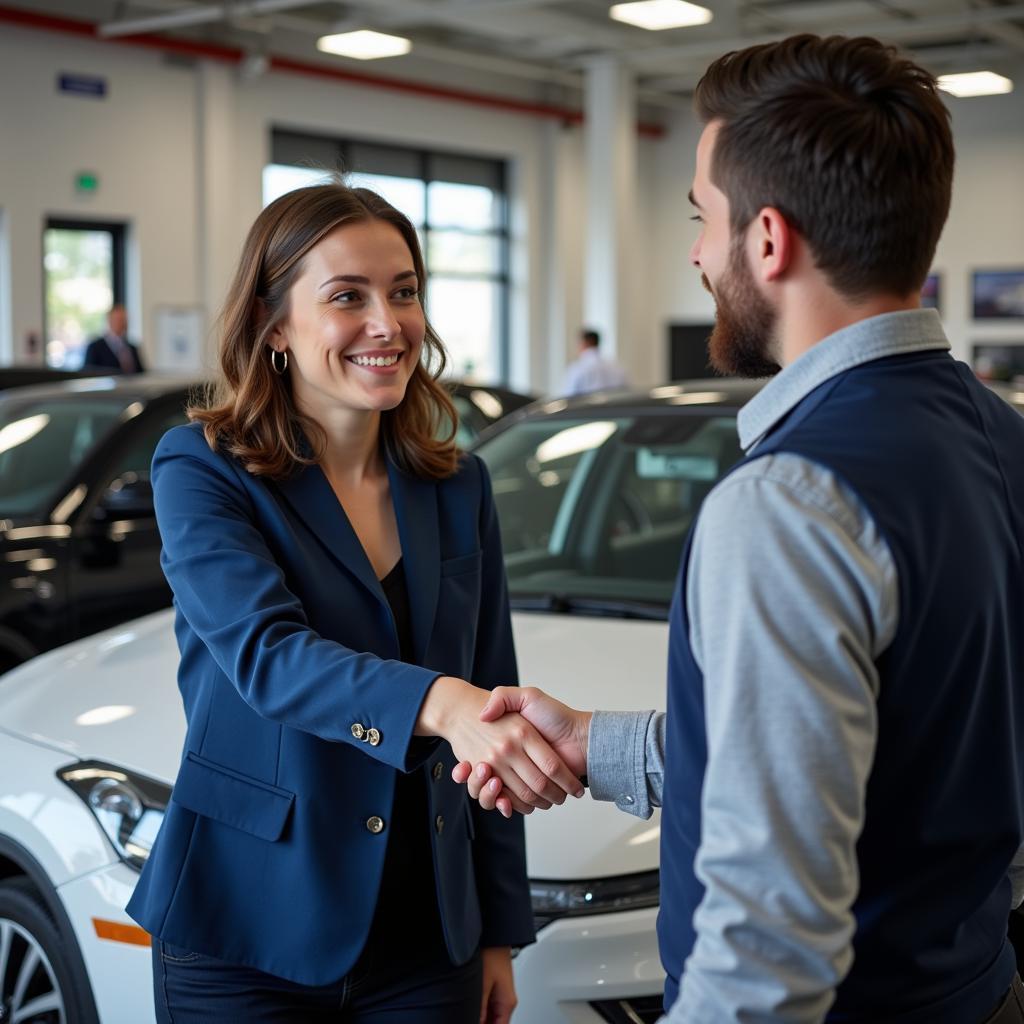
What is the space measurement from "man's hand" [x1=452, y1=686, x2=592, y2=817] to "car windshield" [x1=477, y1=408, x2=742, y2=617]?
157 centimetres

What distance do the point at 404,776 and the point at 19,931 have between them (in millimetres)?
1086

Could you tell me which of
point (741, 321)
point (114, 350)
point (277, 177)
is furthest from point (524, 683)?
point (277, 177)

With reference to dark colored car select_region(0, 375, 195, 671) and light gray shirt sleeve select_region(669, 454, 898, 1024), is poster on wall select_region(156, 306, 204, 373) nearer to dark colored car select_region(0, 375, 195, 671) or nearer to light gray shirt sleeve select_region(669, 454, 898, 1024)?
dark colored car select_region(0, 375, 195, 671)

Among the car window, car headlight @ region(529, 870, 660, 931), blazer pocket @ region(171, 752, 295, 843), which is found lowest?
car headlight @ region(529, 870, 660, 931)

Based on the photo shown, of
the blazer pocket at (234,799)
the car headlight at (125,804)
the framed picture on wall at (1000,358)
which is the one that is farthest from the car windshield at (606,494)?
the framed picture on wall at (1000,358)

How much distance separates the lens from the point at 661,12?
12.1 meters

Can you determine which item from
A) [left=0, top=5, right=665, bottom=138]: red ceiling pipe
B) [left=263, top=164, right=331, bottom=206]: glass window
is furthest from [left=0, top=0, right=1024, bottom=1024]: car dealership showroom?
[left=263, top=164, right=331, bottom=206]: glass window

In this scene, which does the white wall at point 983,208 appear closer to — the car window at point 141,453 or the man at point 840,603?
the car window at point 141,453

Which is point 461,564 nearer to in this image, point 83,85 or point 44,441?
point 44,441

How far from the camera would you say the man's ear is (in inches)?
47.5

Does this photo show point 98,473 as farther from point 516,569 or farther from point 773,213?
point 773,213

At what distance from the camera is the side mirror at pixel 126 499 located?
505 cm

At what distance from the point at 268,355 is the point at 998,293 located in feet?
54.4

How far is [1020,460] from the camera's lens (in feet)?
4.36
